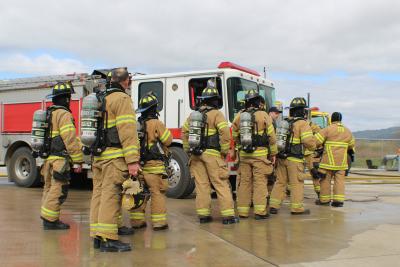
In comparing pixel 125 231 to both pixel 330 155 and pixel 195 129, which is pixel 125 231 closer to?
pixel 195 129

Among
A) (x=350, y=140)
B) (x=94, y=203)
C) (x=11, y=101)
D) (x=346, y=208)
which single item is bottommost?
(x=346, y=208)

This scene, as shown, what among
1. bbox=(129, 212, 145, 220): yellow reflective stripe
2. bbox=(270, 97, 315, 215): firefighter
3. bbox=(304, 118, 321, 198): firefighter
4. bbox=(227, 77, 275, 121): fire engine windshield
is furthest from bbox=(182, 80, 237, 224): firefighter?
bbox=(304, 118, 321, 198): firefighter

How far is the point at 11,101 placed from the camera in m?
11.0

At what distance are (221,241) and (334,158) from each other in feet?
13.0

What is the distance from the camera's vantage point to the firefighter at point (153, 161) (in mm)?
6074

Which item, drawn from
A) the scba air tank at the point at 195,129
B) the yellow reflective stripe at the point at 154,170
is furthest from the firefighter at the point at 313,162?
the yellow reflective stripe at the point at 154,170

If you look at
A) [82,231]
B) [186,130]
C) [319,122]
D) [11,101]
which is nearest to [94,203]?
[82,231]

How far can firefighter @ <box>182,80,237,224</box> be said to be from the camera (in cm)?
650

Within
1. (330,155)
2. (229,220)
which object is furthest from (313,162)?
(229,220)

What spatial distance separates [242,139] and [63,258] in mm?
3152

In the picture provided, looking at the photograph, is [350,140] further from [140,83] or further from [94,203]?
[94,203]

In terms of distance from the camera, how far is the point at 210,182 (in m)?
6.68

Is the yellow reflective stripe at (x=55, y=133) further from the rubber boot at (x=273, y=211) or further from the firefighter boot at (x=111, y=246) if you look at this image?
the rubber boot at (x=273, y=211)

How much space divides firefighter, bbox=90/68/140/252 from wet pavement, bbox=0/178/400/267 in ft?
0.75
